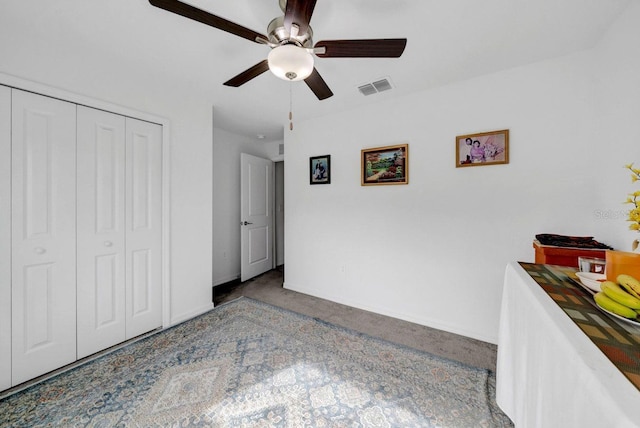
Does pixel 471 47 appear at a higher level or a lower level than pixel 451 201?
higher

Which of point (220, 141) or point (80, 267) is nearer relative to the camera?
point (80, 267)

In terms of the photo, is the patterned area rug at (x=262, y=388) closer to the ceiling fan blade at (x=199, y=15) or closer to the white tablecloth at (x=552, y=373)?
the white tablecloth at (x=552, y=373)

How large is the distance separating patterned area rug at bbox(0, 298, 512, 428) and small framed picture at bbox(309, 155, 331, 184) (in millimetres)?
1861

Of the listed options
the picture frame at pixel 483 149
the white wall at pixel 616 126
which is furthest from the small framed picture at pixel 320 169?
the white wall at pixel 616 126

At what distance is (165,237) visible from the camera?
2.37 meters

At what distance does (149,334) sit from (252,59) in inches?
105

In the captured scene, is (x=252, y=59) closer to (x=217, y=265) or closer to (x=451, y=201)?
(x=451, y=201)

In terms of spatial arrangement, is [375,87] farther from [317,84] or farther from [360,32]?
[317,84]

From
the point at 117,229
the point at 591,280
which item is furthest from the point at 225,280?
the point at 591,280

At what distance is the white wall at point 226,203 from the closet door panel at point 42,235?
5.94 feet

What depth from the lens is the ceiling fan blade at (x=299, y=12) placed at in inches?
41.3

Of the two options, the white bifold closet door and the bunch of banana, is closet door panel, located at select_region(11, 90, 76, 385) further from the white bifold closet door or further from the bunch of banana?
the bunch of banana

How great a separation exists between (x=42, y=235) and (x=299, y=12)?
2.31 meters

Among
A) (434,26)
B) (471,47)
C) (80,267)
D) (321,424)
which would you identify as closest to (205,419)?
(321,424)
